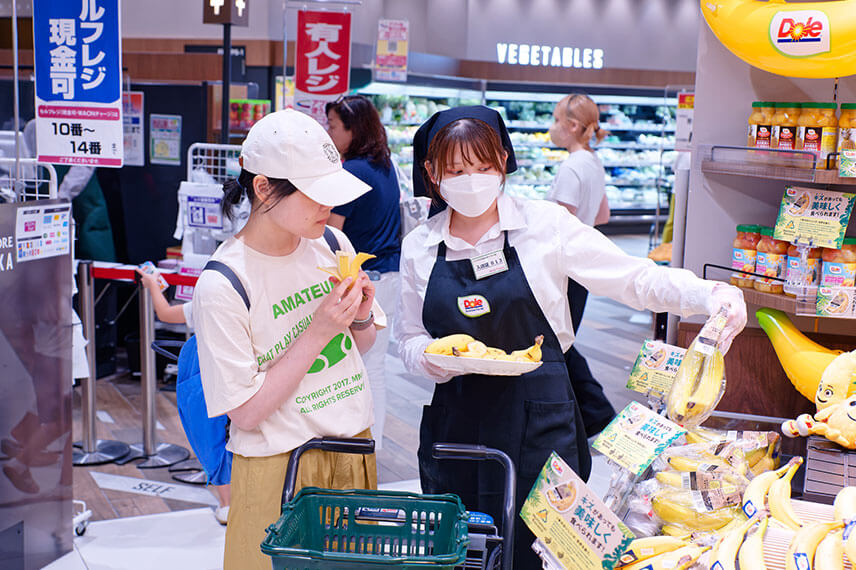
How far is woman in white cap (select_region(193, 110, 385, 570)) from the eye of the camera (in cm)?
188

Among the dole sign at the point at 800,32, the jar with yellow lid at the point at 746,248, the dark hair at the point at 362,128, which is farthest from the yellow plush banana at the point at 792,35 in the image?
the dark hair at the point at 362,128

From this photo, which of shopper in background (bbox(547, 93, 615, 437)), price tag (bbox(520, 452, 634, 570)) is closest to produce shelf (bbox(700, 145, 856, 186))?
price tag (bbox(520, 452, 634, 570))

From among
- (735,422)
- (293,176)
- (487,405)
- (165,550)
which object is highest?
(293,176)

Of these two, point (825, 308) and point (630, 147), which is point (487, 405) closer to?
point (825, 308)

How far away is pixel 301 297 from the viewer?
6.64 ft

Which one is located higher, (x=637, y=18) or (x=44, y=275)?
(x=637, y=18)

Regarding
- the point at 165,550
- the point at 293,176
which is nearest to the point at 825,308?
the point at 293,176

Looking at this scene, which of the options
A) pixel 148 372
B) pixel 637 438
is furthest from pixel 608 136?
pixel 637 438

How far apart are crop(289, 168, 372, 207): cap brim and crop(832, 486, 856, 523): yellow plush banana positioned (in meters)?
1.15

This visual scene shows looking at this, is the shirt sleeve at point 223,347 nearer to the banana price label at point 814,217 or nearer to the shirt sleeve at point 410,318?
the shirt sleeve at point 410,318

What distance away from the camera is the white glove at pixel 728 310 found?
1978mm

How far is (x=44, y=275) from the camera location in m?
3.49

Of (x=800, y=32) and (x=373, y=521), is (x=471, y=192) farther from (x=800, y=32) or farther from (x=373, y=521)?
(x=800, y=32)

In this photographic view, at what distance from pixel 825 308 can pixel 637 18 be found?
14.8 metres
